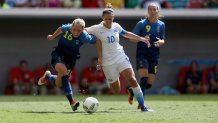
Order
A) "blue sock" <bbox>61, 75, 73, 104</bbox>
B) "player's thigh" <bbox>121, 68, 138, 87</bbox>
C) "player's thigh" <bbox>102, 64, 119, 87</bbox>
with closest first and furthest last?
1. "blue sock" <bbox>61, 75, 73, 104</bbox>
2. "player's thigh" <bbox>121, 68, 138, 87</bbox>
3. "player's thigh" <bbox>102, 64, 119, 87</bbox>

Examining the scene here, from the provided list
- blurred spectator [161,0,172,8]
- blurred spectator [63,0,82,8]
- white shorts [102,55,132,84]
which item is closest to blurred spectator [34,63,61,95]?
blurred spectator [63,0,82,8]

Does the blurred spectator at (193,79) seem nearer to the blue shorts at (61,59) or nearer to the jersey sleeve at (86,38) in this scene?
the blue shorts at (61,59)

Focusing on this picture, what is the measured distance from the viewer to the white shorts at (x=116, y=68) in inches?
563

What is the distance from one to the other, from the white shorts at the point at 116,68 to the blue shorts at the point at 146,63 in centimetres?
111

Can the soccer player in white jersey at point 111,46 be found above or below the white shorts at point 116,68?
above

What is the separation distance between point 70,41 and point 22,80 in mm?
12141

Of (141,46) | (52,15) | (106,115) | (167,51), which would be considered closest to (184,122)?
(106,115)

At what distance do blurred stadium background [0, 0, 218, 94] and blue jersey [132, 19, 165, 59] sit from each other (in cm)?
1006

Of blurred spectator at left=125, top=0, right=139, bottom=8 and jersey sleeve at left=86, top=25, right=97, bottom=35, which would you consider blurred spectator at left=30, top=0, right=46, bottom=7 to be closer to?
blurred spectator at left=125, top=0, right=139, bottom=8

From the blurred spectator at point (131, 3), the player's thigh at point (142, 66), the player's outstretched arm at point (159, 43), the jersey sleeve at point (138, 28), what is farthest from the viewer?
the blurred spectator at point (131, 3)

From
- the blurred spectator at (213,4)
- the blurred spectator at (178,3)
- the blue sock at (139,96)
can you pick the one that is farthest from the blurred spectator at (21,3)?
the blue sock at (139,96)

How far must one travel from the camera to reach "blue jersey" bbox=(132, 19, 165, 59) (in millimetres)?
15625

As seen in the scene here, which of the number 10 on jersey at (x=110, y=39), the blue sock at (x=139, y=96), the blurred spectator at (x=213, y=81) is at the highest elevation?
the number 10 on jersey at (x=110, y=39)

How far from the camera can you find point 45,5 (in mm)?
26188
